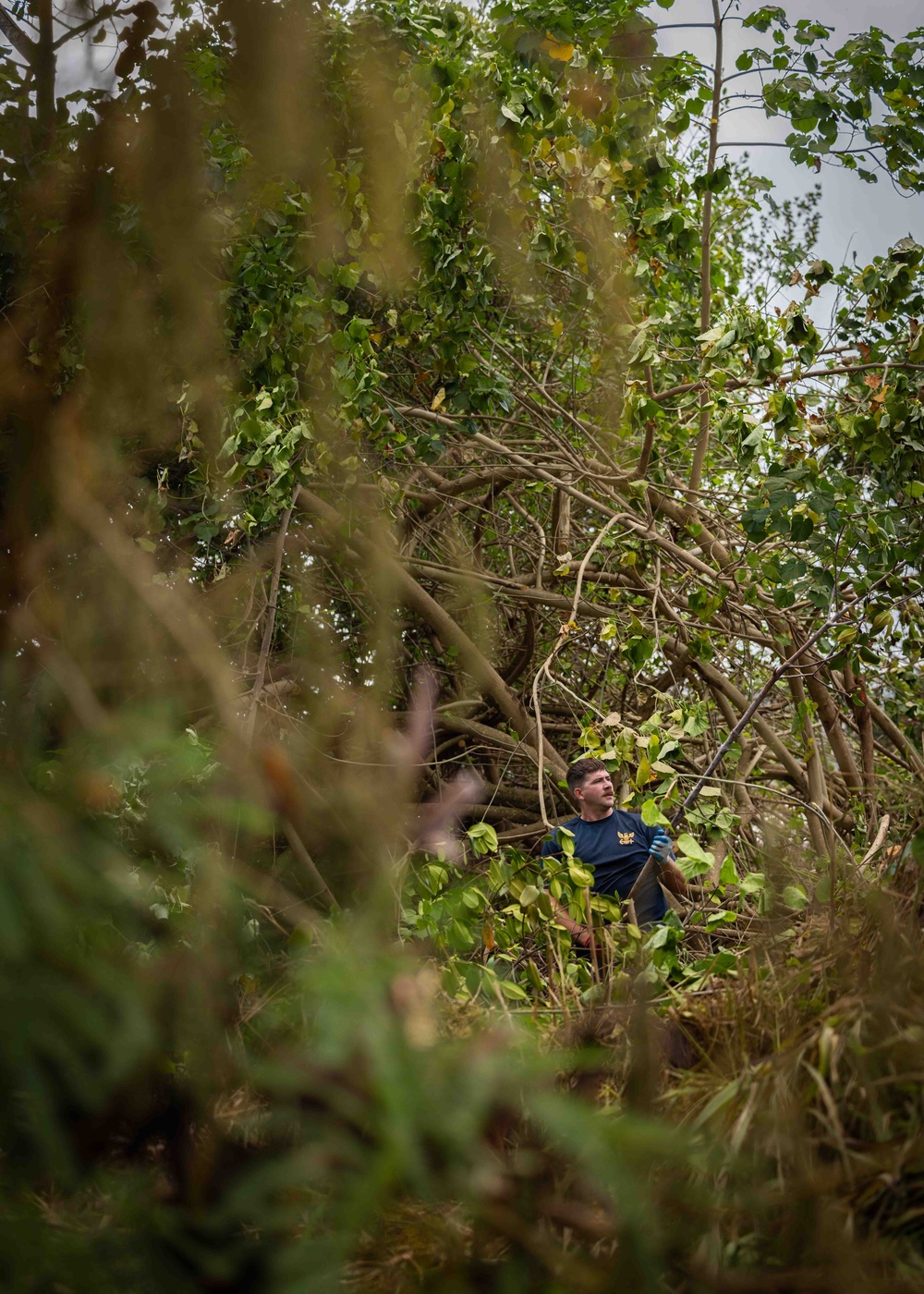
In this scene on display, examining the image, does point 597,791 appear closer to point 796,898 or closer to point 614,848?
point 614,848

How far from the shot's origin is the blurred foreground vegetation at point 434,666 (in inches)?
30.6

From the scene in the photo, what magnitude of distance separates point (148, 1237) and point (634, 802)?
307 centimetres

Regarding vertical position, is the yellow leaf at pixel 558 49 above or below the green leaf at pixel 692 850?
above

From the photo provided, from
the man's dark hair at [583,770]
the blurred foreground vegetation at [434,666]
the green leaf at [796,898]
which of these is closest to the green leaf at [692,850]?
the blurred foreground vegetation at [434,666]

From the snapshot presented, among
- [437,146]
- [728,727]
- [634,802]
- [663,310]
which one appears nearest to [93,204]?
[437,146]

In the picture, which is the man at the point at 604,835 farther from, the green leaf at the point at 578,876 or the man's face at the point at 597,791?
the green leaf at the point at 578,876

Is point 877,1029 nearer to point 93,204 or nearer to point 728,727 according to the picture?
point 93,204

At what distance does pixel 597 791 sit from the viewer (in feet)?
11.6

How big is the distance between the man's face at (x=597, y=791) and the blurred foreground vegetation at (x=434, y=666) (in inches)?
12.6

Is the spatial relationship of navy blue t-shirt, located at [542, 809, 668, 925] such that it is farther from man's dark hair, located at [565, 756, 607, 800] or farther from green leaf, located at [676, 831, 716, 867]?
green leaf, located at [676, 831, 716, 867]

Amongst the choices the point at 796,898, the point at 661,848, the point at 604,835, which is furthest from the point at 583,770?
the point at 796,898

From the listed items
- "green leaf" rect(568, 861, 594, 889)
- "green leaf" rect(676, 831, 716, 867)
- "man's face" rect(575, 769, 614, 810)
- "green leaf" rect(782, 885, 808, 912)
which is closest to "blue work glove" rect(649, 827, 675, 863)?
"green leaf" rect(676, 831, 716, 867)

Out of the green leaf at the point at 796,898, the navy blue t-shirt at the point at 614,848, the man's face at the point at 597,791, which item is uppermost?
the green leaf at the point at 796,898

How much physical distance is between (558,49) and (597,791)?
2.38 meters
